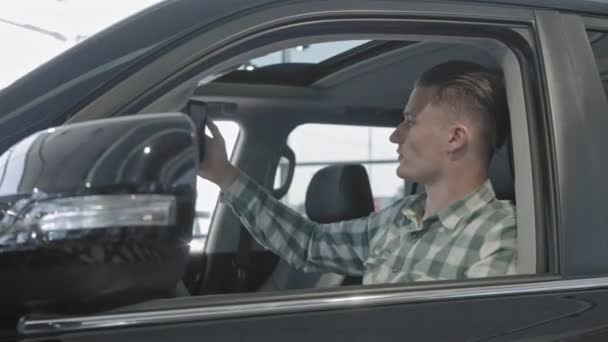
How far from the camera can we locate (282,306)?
3.93 feet

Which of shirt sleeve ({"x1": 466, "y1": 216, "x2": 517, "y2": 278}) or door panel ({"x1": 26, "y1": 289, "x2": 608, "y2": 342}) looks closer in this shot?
door panel ({"x1": 26, "y1": 289, "x2": 608, "y2": 342})

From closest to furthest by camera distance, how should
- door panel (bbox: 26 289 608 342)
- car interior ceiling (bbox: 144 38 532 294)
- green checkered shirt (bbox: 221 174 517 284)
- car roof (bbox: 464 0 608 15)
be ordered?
door panel (bbox: 26 289 608 342) < car roof (bbox: 464 0 608 15) < green checkered shirt (bbox: 221 174 517 284) < car interior ceiling (bbox: 144 38 532 294)

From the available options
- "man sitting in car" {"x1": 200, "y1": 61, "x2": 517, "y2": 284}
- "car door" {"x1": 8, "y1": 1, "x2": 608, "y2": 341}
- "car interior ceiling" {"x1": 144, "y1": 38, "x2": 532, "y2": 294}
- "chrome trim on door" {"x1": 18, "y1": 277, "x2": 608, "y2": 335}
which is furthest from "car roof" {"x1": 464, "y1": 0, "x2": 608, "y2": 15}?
"car interior ceiling" {"x1": 144, "y1": 38, "x2": 532, "y2": 294}

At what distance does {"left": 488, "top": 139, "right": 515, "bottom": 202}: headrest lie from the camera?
179 cm

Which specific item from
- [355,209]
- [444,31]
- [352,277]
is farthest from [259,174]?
[444,31]

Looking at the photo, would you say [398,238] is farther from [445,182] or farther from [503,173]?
[503,173]

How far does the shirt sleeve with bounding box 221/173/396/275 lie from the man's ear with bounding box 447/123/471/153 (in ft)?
1.16

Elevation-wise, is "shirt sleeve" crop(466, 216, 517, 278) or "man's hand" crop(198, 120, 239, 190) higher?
"man's hand" crop(198, 120, 239, 190)

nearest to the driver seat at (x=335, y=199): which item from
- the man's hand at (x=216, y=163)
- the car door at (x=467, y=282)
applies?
the man's hand at (x=216, y=163)

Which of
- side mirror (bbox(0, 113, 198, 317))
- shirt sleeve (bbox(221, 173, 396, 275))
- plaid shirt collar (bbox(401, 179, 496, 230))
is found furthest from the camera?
shirt sleeve (bbox(221, 173, 396, 275))

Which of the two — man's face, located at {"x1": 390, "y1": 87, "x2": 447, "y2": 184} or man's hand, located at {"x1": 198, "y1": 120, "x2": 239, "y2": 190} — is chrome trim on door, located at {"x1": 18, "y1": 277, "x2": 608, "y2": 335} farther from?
man's hand, located at {"x1": 198, "y1": 120, "x2": 239, "y2": 190}

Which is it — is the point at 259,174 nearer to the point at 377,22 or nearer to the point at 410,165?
the point at 410,165

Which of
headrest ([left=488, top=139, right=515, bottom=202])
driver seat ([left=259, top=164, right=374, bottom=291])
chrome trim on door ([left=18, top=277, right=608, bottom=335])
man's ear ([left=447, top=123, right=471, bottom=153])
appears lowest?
chrome trim on door ([left=18, top=277, right=608, bottom=335])

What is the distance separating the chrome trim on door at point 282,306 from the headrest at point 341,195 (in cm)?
112
